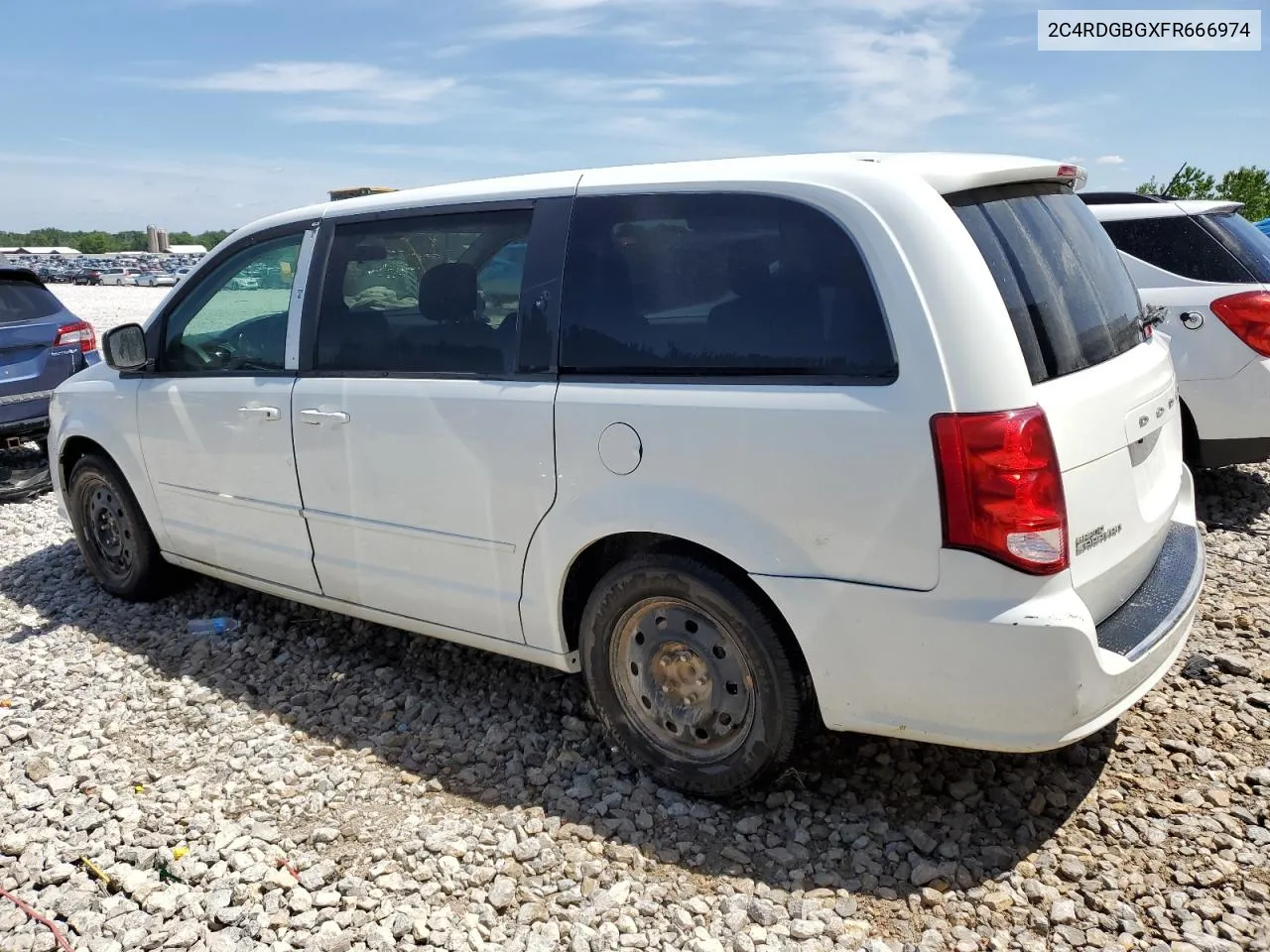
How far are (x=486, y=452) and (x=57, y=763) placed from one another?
6.69 ft

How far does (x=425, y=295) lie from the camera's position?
3.77 m

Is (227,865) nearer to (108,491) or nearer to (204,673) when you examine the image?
(204,673)

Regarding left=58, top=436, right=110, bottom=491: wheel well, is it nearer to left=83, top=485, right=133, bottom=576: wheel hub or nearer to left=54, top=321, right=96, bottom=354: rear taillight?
left=83, top=485, right=133, bottom=576: wheel hub

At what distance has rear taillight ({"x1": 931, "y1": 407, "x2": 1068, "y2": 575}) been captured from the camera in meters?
2.61

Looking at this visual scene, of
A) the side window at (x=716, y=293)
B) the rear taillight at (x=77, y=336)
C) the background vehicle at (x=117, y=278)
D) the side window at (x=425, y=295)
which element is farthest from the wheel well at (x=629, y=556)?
the background vehicle at (x=117, y=278)

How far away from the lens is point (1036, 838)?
310 centimetres

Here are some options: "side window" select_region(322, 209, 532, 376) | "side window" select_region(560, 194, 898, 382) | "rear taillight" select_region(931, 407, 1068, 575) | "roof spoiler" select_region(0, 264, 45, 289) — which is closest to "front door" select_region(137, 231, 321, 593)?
"side window" select_region(322, 209, 532, 376)

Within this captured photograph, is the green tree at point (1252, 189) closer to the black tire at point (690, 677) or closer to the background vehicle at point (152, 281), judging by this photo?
the black tire at point (690, 677)

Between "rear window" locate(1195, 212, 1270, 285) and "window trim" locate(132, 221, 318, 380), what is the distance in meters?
4.98

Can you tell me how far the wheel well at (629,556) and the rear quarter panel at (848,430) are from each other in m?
0.10

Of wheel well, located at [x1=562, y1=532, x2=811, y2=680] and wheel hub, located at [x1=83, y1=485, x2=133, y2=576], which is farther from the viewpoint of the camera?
wheel hub, located at [x1=83, y1=485, x2=133, y2=576]

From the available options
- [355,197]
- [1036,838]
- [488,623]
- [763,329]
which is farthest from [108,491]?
[1036,838]

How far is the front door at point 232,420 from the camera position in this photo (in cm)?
426

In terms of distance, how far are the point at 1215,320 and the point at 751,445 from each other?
413 cm
